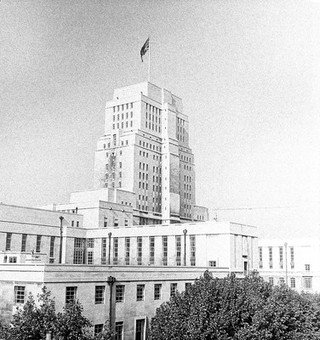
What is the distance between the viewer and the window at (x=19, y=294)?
122 ft

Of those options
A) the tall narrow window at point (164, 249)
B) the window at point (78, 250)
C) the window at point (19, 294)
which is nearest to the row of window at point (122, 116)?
the window at point (78, 250)

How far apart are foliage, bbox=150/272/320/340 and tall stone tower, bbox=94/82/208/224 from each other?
7270 centimetres

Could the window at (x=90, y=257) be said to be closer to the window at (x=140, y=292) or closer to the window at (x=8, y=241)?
the window at (x=8, y=241)

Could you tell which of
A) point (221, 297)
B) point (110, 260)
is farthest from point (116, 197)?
point (221, 297)

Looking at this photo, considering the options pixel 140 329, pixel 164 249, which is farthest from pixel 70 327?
pixel 164 249

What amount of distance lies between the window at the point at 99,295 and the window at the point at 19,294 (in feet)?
21.7

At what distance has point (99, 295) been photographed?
41125 millimetres

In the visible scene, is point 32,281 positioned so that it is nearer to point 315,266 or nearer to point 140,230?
point 140,230

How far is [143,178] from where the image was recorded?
11706 cm

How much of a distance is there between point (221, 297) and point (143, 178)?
85.1m

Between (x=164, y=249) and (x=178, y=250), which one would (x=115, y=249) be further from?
(x=178, y=250)

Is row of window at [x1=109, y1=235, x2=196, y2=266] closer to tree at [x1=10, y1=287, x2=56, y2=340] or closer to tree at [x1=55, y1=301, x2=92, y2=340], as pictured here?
tree at [x1=55, y1=301, x2=92, y2=340]

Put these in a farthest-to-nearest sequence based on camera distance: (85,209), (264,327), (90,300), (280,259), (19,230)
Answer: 1. (280,259)
2. (85,209)
3. (19,230)
4. (90,300)
5. (264,327)

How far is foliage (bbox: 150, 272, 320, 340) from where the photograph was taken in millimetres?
30734
